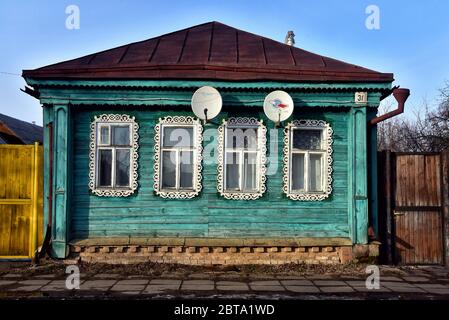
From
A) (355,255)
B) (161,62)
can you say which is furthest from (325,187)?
(161,62)

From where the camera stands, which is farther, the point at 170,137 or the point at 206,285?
the point at 170,137

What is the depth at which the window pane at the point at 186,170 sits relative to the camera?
7941 millimetres

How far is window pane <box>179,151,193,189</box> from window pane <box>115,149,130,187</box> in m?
1.05

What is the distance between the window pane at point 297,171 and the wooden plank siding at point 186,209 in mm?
277

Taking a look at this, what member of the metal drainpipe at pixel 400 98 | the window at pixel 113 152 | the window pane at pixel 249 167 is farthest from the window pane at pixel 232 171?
the metal drainpipe at pixel 400 98

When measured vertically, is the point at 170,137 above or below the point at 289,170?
above

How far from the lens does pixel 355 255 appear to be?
7.68m

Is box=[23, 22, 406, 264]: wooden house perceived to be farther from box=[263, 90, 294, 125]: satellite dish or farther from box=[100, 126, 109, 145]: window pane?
box=[263, 90, 294, 125]: satellite dish

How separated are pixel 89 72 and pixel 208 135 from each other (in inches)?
98.6

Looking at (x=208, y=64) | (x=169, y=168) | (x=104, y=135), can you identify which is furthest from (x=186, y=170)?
(x=208, y=64)

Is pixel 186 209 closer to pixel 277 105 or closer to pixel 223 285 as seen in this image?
pixel 223 285
